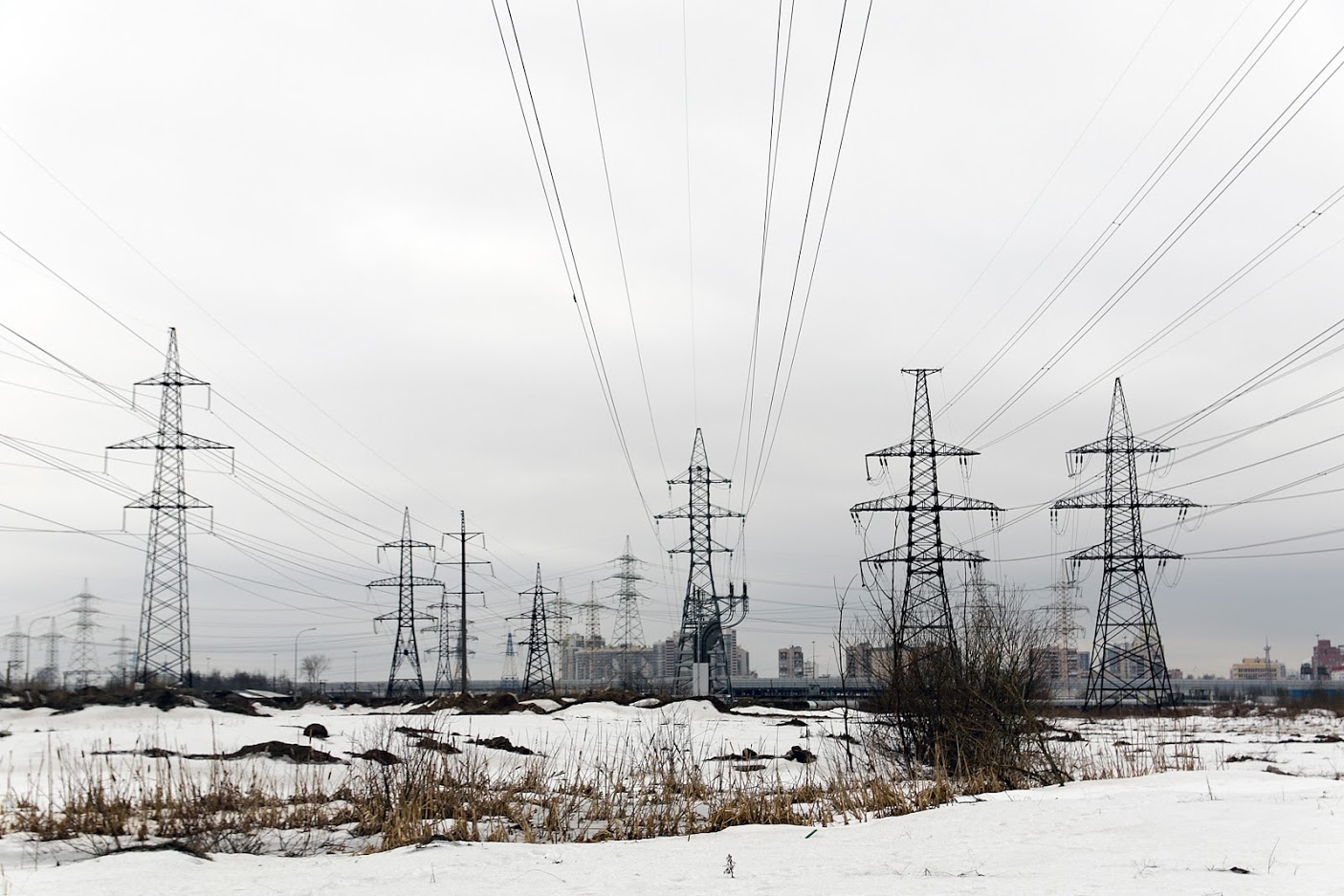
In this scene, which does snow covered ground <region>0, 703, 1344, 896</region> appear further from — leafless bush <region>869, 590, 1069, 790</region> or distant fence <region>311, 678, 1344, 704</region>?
distant fence <region>311, 678, 1344, 704</region>

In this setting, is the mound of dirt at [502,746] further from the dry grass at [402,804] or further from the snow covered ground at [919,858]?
the snow covered ground at [919,858]

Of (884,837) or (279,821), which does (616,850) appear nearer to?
(884,837)

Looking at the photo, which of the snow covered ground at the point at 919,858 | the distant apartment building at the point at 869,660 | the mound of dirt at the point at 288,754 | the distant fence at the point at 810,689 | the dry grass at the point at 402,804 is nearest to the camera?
the snow covered ground at the point at 919,858

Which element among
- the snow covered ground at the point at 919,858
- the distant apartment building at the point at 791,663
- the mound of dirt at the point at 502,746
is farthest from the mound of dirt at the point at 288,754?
the distant apartment building at the point at 791,663

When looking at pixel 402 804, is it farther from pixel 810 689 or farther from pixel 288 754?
pixel 810 689

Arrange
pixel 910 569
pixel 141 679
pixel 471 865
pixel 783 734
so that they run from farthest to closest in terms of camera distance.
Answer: pixel 141 679 → pixel 910 569 → pixel 783 734 → pixel 471 865

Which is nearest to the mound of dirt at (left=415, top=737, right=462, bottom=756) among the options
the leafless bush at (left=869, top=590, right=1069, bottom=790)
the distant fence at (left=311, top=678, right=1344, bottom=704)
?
the leafless bush at (left=869, top=590, right=1069, bottom=790)

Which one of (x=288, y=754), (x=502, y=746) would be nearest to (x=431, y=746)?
(x=288, y=754)

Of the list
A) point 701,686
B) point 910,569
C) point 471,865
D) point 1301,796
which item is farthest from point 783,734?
point 701,686

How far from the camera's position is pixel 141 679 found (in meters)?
43.5

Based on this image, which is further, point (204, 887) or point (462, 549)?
point (462, 549)

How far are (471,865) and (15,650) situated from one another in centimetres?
9936

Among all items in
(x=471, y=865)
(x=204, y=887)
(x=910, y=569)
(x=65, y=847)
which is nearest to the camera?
(x=204, y=887)

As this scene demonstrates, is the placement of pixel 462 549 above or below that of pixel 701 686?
above
